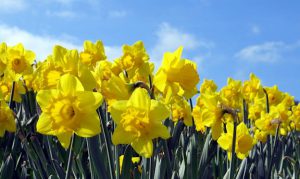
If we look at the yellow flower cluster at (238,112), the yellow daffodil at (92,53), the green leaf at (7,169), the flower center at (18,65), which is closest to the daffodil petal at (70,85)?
the yellow flower cluster at (238,112)

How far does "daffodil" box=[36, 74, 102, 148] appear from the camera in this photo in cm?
171

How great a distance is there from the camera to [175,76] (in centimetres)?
241

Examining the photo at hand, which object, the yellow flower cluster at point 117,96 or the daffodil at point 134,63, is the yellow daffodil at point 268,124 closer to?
the yellow flower cluster at point 117,96

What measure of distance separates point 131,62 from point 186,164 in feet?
3.04

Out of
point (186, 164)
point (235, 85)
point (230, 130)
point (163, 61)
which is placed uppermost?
point (235, 85)

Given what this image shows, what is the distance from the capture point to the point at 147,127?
1825mm

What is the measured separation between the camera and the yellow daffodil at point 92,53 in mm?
3791

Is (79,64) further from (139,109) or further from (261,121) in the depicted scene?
(261,121)


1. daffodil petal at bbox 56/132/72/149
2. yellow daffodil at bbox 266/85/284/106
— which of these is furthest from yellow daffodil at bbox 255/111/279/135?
daffodil petal at bbox 56/132/72/149

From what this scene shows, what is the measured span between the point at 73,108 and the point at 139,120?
0.84 ft

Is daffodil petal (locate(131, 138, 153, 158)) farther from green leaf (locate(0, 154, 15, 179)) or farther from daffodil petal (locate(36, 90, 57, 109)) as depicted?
green leaf (locate(0, 154, 15, 179))

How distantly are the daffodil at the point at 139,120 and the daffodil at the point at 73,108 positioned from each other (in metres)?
0.09

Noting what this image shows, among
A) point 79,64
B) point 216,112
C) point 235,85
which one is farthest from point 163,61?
point 235,85

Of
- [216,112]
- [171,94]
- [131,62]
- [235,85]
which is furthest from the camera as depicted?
[235,85]
